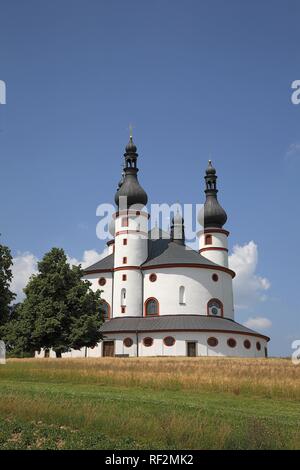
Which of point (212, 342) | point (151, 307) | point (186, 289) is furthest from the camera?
point (151, 307)

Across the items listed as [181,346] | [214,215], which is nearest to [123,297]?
[181,346]

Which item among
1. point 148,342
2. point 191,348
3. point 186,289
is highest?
point 186,289

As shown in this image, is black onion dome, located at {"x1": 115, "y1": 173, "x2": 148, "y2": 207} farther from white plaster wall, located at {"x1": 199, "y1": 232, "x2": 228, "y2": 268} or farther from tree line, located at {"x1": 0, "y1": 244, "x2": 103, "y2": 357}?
tree line, located at {"x1": 0, "y1": 244, "x2": 103, "y2": 357}

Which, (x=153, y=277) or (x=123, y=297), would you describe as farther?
(x=123, y=297)

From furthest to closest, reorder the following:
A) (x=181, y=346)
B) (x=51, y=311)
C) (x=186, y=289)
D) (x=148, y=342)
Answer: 1. (x=186, y=289)
2. (x=148, y=342)
3. (x=181, y=346)
4. (x=51, y=311)

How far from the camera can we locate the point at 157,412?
1530 cm

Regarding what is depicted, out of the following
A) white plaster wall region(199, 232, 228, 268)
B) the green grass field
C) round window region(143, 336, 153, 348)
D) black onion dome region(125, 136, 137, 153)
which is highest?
black onion dome region(125, 136, 137, 153)

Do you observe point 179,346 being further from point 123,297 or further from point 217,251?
point 217,251

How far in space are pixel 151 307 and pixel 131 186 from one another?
47.4ft

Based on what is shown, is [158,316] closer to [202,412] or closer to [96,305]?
[96,305]

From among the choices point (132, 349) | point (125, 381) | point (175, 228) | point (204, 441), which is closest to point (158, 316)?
point (132, 349)

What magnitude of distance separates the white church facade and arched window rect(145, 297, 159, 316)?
11 centimetres

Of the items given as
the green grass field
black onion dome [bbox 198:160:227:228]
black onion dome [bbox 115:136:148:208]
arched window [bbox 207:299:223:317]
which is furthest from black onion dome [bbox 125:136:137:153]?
the green grass field

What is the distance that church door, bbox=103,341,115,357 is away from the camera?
188 feet
